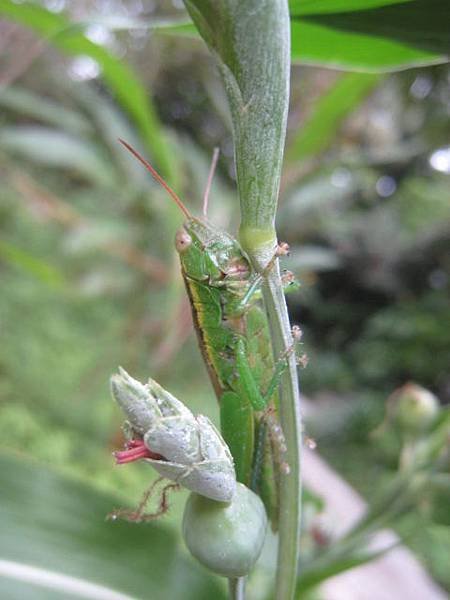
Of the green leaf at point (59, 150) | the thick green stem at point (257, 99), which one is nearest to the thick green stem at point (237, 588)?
the thick green stem at point (257, 99)

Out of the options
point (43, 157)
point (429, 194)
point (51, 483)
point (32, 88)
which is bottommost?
point (51, 483)

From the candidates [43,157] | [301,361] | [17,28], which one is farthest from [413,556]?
→ [17,28]

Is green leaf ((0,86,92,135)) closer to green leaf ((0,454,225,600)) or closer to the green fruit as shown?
green leaf ((0,454,225,600))

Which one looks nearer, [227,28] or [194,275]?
[227,28]

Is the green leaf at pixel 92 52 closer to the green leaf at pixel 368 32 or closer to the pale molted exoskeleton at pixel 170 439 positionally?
the green leaf at pixel 368 32

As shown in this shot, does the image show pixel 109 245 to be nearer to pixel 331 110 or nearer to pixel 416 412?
pixel 331 110

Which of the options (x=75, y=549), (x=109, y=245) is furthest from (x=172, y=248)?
(x=75, y=549)

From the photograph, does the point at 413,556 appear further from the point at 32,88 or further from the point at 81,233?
the point at 32,88

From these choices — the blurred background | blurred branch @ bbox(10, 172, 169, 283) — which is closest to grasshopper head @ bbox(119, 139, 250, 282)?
the blurred background
